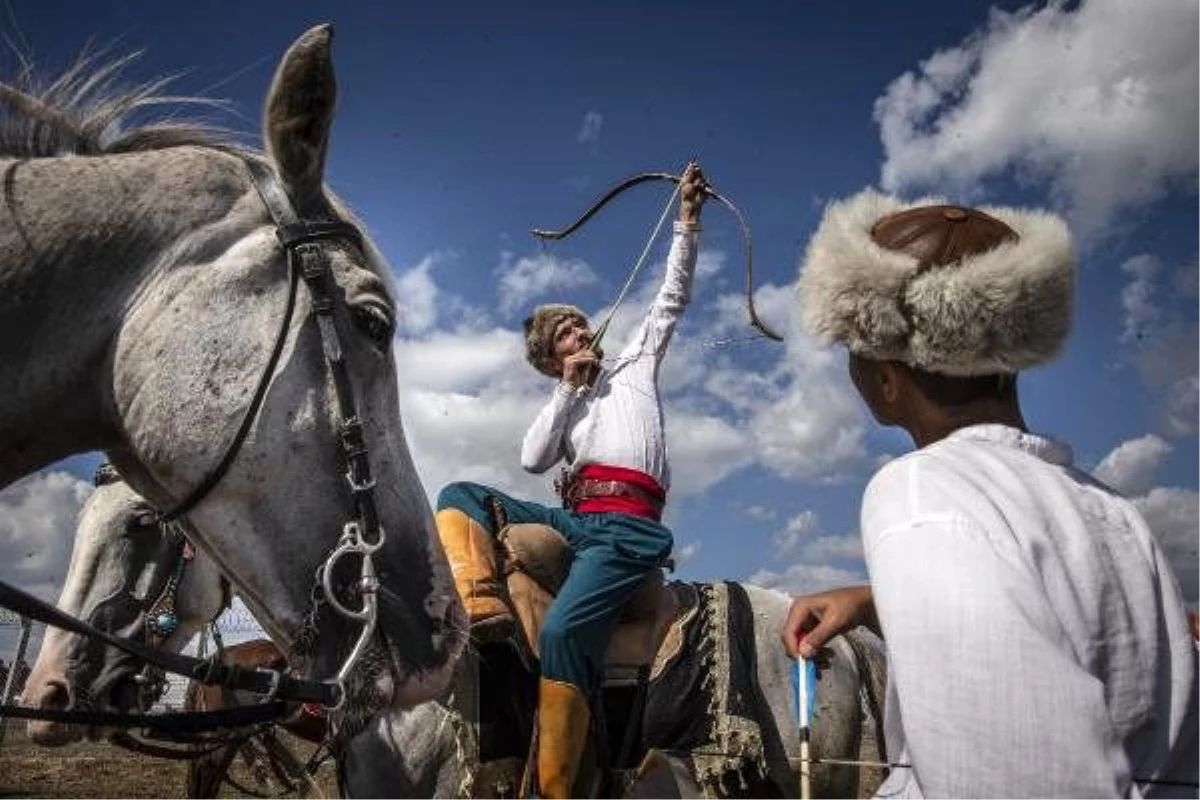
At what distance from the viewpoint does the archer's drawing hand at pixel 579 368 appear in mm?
4469

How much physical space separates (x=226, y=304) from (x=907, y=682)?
1772 mm

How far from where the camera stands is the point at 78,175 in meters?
2.06

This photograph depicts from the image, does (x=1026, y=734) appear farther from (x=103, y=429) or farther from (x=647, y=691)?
(x=647, y=691)

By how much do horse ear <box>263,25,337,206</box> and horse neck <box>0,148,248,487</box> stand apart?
0.20 metres

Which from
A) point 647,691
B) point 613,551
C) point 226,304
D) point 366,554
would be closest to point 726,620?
point 647,691

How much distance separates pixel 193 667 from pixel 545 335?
126 inches

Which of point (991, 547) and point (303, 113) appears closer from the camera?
point (991, 547)

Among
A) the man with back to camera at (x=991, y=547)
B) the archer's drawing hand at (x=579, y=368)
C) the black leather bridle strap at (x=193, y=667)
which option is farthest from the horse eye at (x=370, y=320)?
the archer's drawing hand at (x=579, y=368)

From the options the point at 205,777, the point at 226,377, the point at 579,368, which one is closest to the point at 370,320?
the point at 226,377

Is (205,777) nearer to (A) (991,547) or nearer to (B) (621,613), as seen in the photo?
(B) (621,613)

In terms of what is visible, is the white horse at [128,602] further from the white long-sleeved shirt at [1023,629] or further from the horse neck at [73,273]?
the white long-sleeved shirt at [1023,629]

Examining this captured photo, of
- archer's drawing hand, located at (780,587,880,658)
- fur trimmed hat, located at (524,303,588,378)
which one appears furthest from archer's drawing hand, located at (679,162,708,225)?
archer's drawing hand, located at (780,587,880,658)

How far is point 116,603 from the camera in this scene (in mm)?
4836

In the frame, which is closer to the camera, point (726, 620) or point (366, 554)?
point (366, 554)
